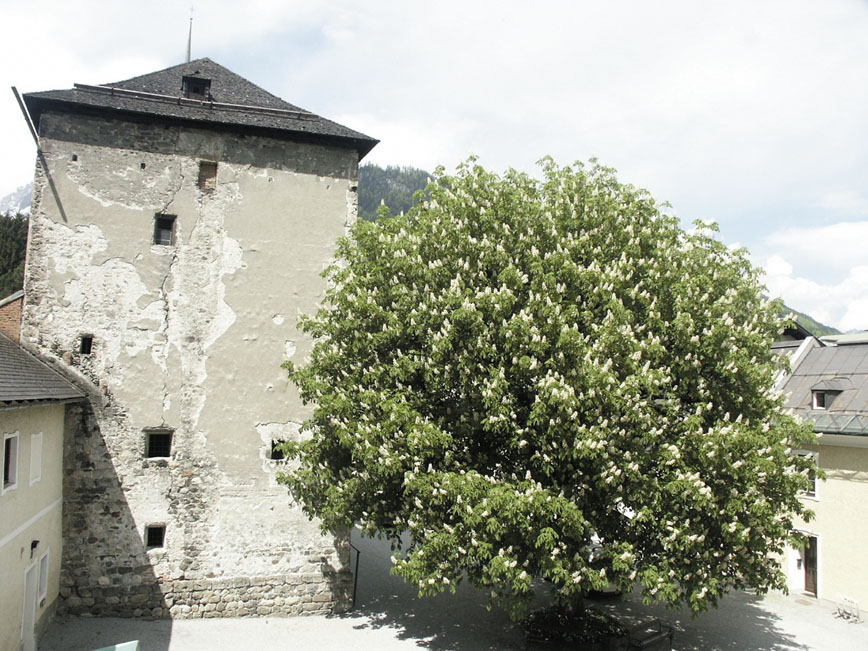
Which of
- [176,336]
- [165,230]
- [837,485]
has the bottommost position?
[837,485]

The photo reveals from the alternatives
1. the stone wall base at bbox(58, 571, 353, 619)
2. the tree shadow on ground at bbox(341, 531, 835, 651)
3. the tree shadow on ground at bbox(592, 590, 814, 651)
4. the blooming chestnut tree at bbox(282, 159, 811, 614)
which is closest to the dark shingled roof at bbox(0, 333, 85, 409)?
the stone wall base at bbox(58, 571, 353, 619)

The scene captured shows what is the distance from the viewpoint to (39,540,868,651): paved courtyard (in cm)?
1274

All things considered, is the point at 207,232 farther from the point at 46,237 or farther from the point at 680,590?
the point at 680,590

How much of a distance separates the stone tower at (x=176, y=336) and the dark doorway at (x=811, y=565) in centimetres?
1281

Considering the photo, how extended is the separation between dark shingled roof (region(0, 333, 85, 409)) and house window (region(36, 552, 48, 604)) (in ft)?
10.0

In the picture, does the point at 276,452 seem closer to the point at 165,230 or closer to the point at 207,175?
the point at 165,230

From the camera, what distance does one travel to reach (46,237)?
13953 mm

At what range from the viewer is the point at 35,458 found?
38.1 ft

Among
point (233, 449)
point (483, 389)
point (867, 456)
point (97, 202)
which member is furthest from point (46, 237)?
point (867, 456)

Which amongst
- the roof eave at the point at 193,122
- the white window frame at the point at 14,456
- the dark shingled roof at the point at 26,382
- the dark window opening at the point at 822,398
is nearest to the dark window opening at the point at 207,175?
the roof eave at the point at 193,122

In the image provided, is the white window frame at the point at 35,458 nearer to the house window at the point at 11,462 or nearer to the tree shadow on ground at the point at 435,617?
the house window at the point at 11,462

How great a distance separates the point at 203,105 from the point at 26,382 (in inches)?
304

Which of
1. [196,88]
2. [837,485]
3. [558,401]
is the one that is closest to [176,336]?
[196,88]

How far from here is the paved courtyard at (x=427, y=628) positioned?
41.8 feet
